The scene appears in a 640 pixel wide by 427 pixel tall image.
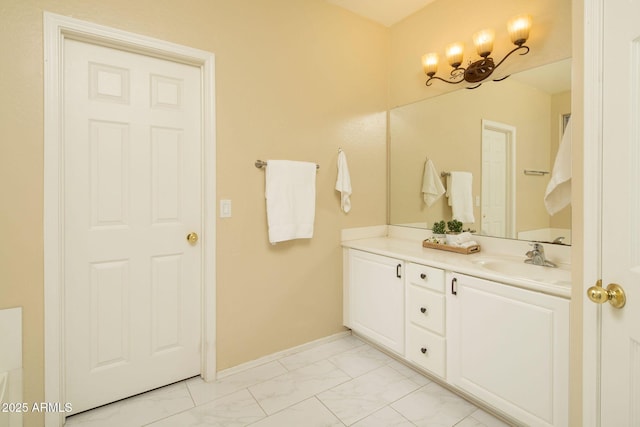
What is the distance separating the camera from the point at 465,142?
241 centimetres

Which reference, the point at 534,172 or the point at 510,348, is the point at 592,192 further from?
the point at 534,172

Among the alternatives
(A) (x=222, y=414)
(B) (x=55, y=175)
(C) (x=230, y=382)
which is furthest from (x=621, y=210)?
(B) (x=55, y=175)

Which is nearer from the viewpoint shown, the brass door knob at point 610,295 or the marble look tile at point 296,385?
the brass door knob at point 610,295

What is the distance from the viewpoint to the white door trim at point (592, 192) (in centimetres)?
102

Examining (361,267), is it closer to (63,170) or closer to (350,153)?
(350,153)

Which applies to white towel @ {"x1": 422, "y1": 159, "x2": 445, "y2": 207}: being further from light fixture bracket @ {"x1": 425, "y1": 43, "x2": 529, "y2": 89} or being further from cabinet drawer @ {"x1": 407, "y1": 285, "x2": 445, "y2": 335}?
cabinet drawer @ {"x1": 407, "y1": 285, "x2": 445, "y2": 335}

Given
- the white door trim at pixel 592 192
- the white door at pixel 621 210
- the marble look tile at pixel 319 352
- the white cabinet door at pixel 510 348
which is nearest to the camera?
the white door at pixel 621 210

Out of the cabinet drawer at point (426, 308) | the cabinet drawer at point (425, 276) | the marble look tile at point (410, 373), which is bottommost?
the marble look tile at point (410, 373)

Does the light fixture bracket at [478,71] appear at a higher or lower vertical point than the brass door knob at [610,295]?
higher

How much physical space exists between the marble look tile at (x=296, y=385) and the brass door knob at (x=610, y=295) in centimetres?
156

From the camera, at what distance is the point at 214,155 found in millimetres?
2061

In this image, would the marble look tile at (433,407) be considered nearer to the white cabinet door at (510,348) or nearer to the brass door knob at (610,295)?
the white cabinet door at (510,348)

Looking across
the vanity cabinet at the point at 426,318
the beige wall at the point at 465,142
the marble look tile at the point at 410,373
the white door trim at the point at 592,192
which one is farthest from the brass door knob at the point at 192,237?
the white door trim at the point at 592,192

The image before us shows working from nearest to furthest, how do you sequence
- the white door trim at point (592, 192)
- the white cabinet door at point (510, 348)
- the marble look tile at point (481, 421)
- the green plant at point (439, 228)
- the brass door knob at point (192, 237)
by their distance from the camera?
the white door trim at point (592, 192), the white cabinet door at point (510, 348), the marble look tile at point (481, 421), the brass door knob at point (192, 237), the green plant at point (439, 228)
